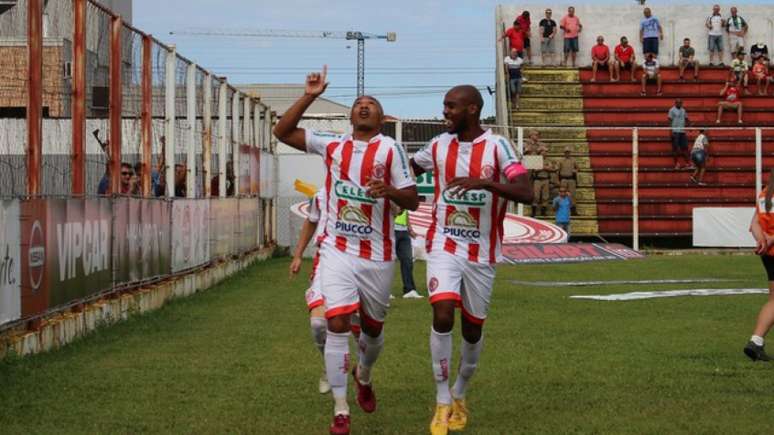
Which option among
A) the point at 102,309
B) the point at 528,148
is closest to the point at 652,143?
the point at 528,148

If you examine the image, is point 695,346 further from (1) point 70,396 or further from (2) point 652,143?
(2) point 652,143

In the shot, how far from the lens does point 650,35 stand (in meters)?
48.3

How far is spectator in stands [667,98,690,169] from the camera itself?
41.2m

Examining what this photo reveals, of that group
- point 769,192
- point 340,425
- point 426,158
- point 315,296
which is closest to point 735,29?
point 769,192

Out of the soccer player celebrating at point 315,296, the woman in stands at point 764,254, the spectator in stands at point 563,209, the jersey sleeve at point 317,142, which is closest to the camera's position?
the jersey sleeve at point 317,142

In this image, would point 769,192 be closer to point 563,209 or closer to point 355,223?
point 355,223

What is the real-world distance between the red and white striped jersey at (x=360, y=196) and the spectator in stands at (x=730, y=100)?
119 feet

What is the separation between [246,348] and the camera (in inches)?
571

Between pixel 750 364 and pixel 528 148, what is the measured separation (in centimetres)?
2687

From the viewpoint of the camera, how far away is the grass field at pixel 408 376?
32.1ft

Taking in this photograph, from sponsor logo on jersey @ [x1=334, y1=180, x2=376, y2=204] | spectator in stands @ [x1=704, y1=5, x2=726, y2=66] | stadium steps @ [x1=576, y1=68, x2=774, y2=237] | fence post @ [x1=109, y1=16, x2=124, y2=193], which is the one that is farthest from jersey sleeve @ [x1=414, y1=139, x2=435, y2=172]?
spectator in stands @ [x1=704, y1=5, x2=726, y2=66]

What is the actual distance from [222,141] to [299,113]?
666 inches

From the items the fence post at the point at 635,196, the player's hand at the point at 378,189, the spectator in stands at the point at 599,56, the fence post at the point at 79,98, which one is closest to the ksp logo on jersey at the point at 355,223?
the player's hand at the point at 378,189

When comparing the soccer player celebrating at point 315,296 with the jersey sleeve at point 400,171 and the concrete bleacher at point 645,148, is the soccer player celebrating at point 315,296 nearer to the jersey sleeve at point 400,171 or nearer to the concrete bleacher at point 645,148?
the jersey sleeve at point 400,171
